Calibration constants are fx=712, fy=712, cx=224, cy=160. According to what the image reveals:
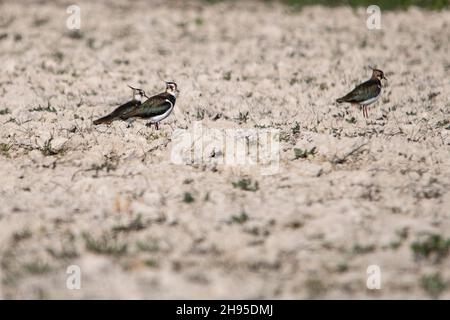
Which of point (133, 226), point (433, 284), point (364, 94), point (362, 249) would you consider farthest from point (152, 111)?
point (433, 284)

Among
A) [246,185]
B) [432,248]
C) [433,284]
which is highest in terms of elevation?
[246,185]

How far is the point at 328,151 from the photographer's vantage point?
8594mm

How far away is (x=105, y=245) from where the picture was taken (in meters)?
6.08

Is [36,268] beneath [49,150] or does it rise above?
beneath

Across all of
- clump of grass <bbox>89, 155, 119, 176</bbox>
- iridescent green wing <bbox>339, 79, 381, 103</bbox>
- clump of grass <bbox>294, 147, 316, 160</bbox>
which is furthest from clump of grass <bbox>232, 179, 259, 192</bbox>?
iridescent green wing <bbox>339, 79, 381, 103</bbox>

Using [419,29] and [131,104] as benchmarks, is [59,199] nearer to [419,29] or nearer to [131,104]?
[131,104]

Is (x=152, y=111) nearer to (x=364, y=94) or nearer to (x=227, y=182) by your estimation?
(x=227, y=182)

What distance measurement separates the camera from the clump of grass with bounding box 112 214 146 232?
6.55 meters

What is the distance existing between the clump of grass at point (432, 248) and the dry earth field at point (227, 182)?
0.01m

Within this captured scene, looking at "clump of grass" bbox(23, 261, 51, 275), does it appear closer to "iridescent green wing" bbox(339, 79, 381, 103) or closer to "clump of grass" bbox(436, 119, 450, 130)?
"iridescent green wing" bbox(339, 79, 381, 103)

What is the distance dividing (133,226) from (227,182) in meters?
1.53

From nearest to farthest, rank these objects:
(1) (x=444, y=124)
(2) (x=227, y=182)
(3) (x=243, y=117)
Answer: (2) (x=227, y=182) < (1) (x=444, y=124) < (3) (x=243, y=117)

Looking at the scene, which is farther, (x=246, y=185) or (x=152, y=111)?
(x=152, y=111)

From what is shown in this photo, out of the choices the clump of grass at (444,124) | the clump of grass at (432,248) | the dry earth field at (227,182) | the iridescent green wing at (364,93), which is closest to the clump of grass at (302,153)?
the dry earth field at (227,182)
